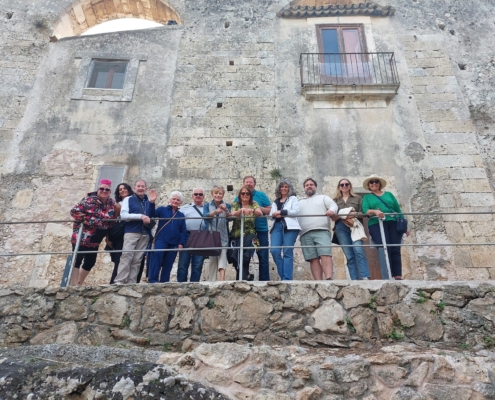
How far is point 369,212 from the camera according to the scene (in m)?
5.36

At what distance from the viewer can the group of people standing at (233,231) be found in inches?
211

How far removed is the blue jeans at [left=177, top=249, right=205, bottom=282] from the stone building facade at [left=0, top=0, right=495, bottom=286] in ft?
7.97

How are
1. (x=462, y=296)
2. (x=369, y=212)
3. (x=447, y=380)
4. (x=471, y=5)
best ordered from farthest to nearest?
1. (x=471, y=5)
2. (x=369, y=212)
3. (x=462, y=296)
4. (x=447, y=380)

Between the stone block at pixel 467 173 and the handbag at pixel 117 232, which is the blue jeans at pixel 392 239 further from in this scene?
the stone block at pixel 467 173

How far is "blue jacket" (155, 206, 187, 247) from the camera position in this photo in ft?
18.0

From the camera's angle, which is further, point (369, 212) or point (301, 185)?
point (301, 185)

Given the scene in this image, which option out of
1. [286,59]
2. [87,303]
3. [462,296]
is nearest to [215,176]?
[286,59]

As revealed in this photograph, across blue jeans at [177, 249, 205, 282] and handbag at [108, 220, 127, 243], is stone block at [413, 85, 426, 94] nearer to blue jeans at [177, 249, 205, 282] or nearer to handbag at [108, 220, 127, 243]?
blue jeans at [177, 249, 205, 282]

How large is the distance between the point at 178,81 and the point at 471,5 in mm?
7102

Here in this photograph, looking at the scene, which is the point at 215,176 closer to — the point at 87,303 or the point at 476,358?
the point at 87,303

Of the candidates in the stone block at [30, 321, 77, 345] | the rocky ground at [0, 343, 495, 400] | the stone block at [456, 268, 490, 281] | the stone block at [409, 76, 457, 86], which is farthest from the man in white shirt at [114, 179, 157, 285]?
the stone block at [409, 76, 457, 86]

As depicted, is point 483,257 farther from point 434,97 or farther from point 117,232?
point 117,232

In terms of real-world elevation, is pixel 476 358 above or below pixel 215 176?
below

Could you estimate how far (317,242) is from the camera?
17.7 ft
